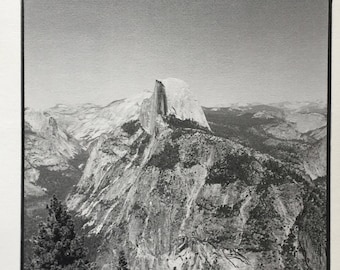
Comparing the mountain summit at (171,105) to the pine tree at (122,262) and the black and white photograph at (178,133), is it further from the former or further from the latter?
→ the pine tree at (122,262)

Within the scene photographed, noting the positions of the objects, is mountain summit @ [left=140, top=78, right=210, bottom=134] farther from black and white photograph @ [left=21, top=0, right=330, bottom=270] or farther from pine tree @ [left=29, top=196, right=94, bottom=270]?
pine tree @ [left=29, top=196, right=94, bottom=270]

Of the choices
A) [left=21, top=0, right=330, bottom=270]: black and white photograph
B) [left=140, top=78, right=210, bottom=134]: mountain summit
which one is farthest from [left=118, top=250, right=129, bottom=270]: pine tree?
[left=140, top=78, right=210, bottom=134]: mountain summit

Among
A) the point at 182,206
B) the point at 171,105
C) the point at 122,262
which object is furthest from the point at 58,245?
the point at 171,105

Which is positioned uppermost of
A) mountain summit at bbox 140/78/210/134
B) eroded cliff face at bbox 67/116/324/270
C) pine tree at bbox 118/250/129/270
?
mountain summit at bbox 140/78/210/134

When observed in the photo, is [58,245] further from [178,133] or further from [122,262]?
[178,133]

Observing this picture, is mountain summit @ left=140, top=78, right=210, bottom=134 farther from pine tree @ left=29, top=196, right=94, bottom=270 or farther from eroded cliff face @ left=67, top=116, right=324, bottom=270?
pine tree @ left=29, top=196, right=94, bottom=270

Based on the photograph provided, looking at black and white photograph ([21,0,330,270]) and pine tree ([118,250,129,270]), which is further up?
black and white photograph ([21,0,330,270])

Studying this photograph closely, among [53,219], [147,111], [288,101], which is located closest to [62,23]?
[147,111]
